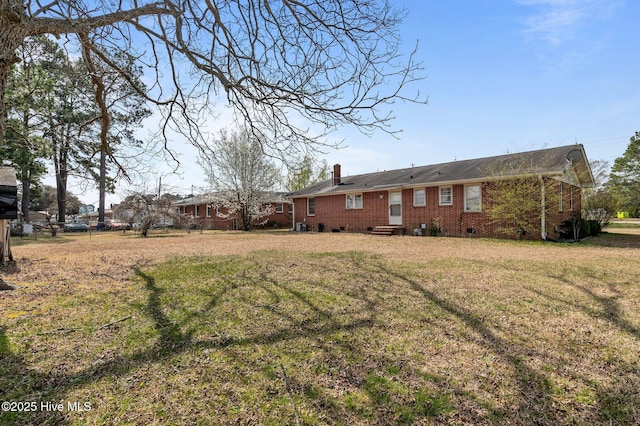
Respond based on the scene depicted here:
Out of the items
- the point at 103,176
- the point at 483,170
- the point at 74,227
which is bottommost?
the point at 74,227

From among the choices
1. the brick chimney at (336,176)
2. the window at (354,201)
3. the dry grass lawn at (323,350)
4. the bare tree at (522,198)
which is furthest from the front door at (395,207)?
the dry grass lawn at (323,350)

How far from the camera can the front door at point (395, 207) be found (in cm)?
1750

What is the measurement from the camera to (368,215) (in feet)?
62.6

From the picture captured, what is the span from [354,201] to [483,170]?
24.9 feet

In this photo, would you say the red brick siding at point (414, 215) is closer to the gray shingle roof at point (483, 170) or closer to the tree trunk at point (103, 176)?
the gray shingle roof at point (483, 170)

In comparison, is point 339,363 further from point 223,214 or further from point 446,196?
point 223,214

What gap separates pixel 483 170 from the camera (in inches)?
584

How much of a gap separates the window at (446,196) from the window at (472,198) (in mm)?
683

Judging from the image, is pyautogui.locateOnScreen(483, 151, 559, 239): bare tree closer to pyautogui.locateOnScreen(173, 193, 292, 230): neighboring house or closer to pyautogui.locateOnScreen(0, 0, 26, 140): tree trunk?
pyautogui.locateOnScreen(0, 0, 26, 140): tree trunk

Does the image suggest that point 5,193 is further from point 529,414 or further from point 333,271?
point 529,414

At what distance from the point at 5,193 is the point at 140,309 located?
221 inches

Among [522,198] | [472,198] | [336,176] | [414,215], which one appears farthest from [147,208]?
[522,198]

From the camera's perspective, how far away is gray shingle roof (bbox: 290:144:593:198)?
12.8 m

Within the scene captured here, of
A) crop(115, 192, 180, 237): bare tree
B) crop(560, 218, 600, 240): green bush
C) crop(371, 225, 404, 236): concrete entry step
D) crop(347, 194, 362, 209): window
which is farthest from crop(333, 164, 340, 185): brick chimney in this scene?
crop(560, 218, 600, 240): green bush
